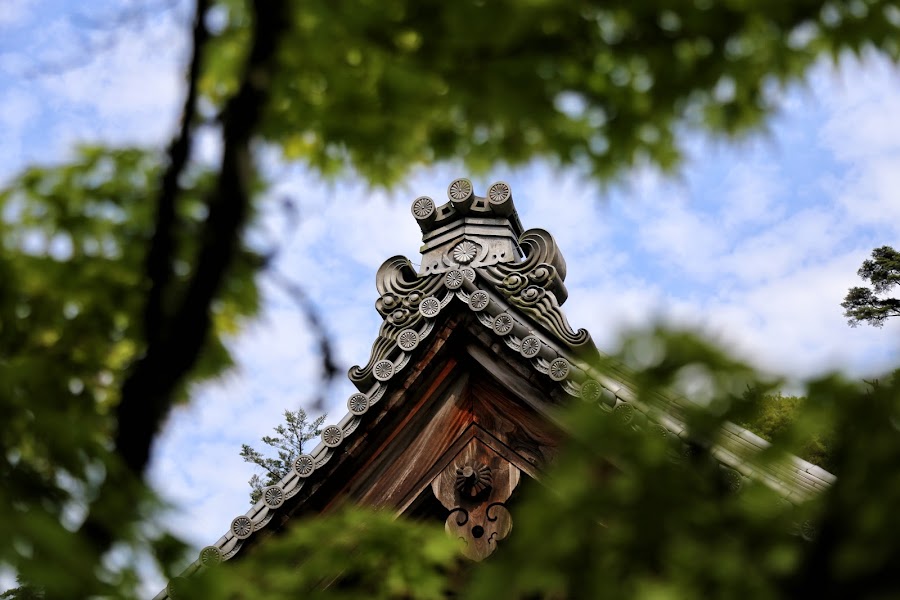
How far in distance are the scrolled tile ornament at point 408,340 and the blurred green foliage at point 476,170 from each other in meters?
2.59

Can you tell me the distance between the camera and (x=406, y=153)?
305cm

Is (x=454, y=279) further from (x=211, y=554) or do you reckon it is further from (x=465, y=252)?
(x=211, y=554)

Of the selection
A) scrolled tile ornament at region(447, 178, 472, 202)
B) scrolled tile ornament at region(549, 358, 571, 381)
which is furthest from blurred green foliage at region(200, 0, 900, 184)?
scrolled tile ornament at region(447, 178, 472, 202)

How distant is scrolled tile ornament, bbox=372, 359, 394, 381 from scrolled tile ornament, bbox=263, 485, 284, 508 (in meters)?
1.03

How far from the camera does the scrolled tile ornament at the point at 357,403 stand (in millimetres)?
6199

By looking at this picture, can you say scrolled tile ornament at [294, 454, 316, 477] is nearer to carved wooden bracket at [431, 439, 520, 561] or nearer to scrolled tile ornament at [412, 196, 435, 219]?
carved wooden bracket at [431, 439, 520, 561]

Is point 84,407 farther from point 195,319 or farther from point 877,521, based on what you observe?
point 877,521

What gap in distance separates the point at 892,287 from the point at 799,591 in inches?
867

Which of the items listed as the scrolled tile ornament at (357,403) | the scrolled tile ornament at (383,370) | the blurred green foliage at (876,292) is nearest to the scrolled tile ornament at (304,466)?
the scrolled tile ornament at (357,403)

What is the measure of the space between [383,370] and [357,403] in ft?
0.94

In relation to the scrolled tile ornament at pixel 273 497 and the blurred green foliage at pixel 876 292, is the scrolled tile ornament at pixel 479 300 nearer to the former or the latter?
the scrolled tile ornament at pixel 273 497

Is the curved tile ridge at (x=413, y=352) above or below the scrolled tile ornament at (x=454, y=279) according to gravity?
below

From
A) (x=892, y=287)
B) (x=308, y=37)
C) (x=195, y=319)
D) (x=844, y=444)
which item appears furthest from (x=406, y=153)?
(x=892, y=287)

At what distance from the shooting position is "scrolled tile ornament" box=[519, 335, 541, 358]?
590 cm
